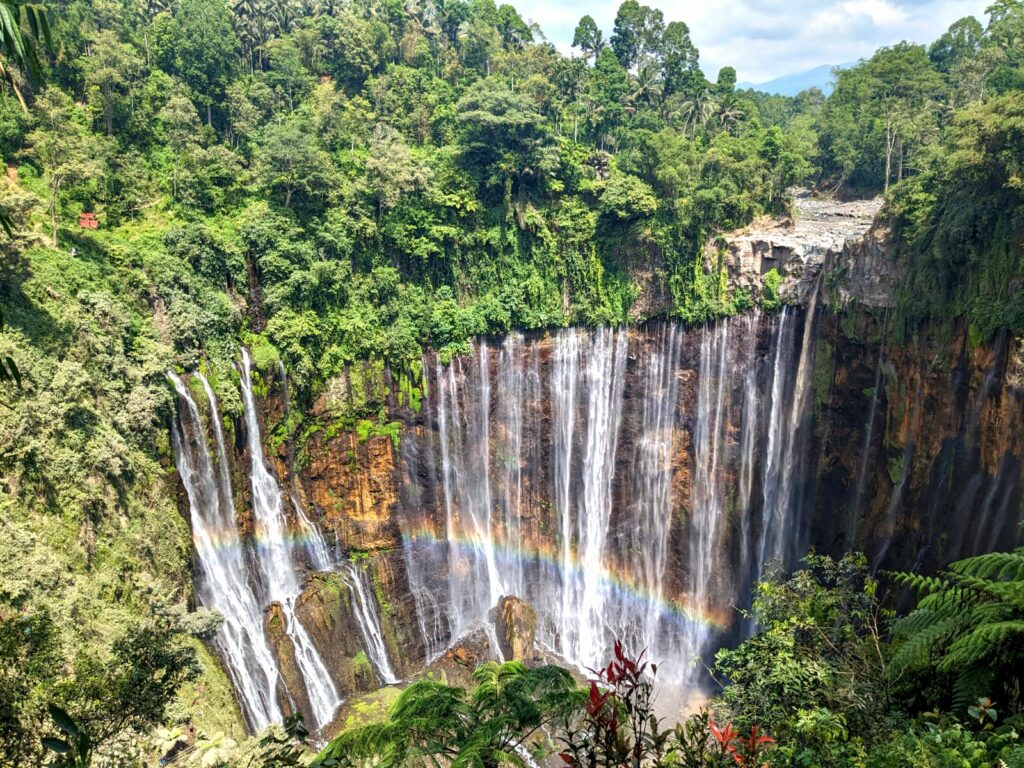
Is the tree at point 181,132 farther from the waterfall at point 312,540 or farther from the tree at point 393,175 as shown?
the waterfall at point 312,540

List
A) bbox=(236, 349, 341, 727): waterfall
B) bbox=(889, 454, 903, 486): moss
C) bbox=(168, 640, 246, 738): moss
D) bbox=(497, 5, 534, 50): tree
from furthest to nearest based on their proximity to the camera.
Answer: bbox=(497, 5, 534, 50): tree → bbox=(236, 349, 341, 727): waterfall → bbox=(889, 454, 903, 486): moss → bbox=(168, 640, 246, 738): moss

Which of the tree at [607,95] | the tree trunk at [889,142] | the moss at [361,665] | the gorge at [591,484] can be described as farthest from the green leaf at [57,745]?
the tree at [607,95]

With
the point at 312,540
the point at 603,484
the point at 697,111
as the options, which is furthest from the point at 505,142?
the point at 312,540

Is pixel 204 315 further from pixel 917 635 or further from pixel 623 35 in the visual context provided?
pixel 623 35

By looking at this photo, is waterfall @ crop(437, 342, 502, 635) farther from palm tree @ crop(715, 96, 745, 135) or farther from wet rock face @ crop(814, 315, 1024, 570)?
palm tree @ crop(715, 96, 745, 135)

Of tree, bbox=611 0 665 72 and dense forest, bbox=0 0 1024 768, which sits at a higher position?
tree, bbox=611 0 665 72

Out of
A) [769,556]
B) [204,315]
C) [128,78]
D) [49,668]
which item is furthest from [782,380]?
[128,78]

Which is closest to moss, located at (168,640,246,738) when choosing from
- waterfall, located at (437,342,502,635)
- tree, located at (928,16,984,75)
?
waterfall, located at (437,342,502,635)

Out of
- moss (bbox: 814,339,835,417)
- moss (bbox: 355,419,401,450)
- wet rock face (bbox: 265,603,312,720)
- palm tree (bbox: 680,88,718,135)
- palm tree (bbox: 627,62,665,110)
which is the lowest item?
wet rock face (bbox: 265,603,312,720)

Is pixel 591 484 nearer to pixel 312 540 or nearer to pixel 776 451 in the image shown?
pixel 776 451
